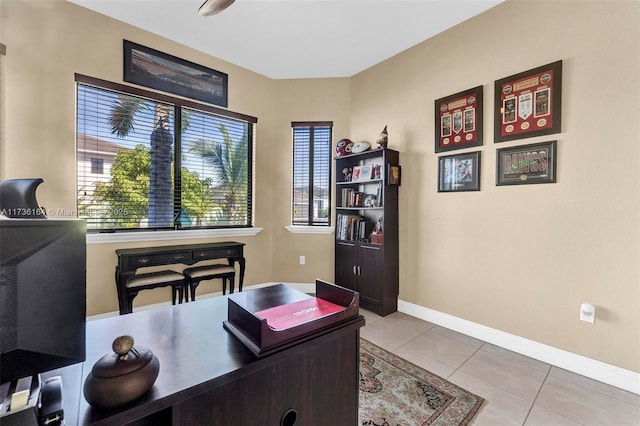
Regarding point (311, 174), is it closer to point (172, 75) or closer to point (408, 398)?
point (172, 75)

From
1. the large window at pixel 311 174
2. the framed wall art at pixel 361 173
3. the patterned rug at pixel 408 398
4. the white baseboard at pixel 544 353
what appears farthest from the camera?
the large window at pixel 311 174

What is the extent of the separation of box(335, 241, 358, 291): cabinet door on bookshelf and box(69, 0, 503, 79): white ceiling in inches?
91.6

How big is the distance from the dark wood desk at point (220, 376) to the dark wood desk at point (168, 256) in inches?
75.2

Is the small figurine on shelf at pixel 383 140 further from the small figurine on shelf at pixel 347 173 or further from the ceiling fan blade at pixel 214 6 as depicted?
the ceiling fan blade at pixel 214 6

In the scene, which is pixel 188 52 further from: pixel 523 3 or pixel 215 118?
pixel 523 3

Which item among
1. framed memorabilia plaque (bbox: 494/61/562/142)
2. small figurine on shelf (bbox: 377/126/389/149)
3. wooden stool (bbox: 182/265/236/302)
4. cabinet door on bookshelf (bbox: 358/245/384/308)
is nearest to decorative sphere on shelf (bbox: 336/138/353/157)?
small figurine on shelf (bbox: 377/126/389/149)

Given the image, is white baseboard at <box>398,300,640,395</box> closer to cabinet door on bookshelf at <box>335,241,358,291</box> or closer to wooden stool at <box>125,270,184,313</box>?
cabinet door on bookshelf at <box>335,241,358,291</box>

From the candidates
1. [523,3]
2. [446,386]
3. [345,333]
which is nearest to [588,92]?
[523,3]

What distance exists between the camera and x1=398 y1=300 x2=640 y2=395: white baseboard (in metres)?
1.89

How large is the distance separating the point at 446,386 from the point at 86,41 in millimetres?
4302

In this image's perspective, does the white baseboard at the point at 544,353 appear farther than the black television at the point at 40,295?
Yes

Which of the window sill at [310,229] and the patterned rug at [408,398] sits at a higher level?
the window sill at [310,229]

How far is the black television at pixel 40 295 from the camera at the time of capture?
540mm

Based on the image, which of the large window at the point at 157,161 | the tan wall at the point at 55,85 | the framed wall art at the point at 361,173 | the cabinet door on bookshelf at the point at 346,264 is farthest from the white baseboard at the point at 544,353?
the tan wall at the point at 55,85
